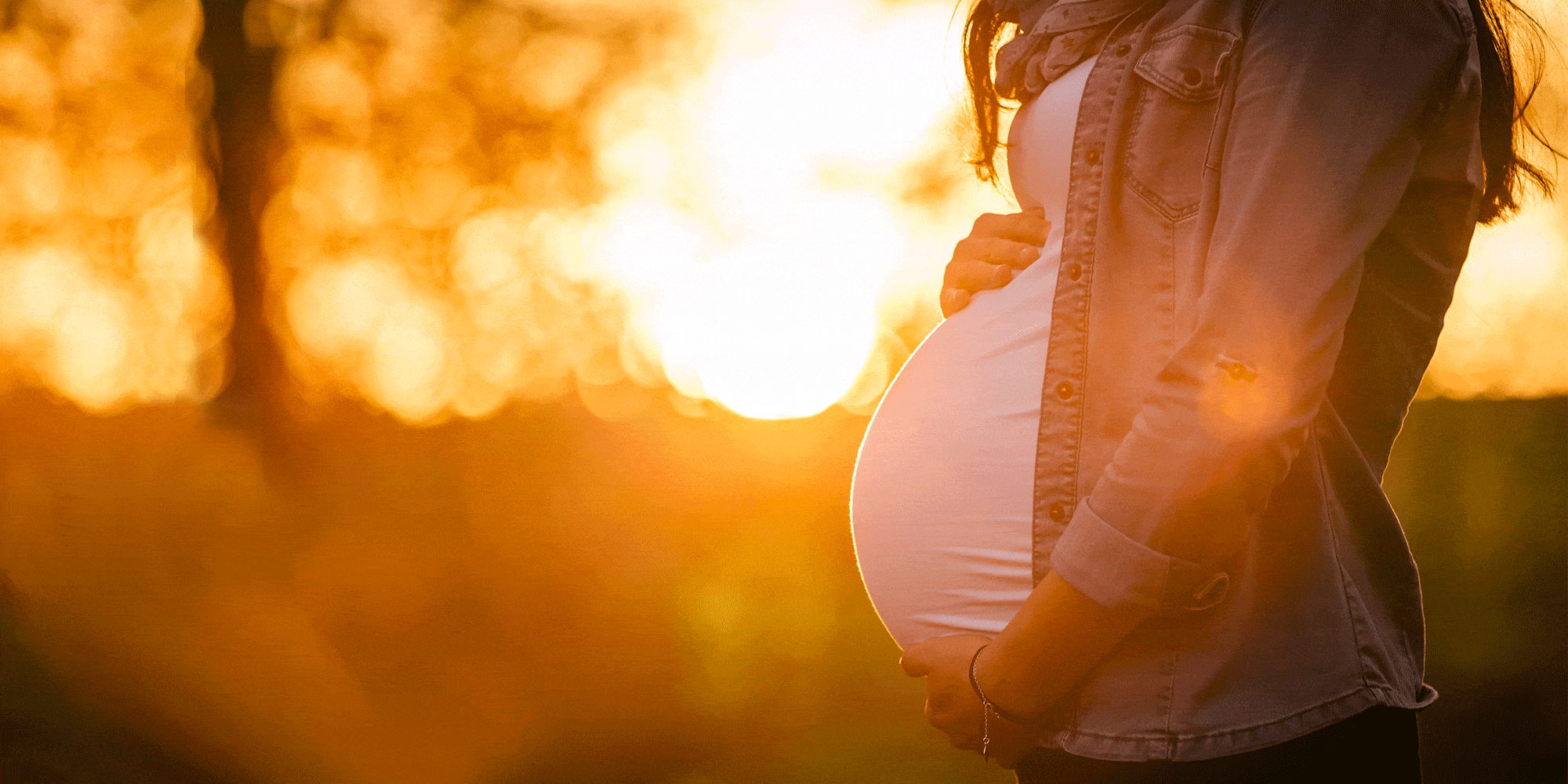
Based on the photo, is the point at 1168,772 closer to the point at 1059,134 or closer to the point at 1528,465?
the point at 1059,134

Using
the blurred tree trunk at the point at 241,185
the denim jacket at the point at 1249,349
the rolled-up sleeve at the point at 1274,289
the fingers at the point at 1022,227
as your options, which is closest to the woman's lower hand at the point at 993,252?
the fingers at the point at 1022,227

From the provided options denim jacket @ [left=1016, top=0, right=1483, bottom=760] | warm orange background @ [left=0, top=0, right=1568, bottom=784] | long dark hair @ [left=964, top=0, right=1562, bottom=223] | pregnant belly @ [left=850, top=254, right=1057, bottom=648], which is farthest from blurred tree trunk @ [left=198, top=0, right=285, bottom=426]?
long dark hair @ [left=964, top=0, right=1562, bottom=223]

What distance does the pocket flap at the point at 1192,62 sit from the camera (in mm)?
855

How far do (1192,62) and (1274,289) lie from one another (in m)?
0.26

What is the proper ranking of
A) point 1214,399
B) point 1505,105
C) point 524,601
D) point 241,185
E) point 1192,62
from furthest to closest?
point 241,185
point 524,601
point 1505,105
point 1192,62
point 1214,399

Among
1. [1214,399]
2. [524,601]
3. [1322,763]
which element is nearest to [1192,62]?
[1214,399]

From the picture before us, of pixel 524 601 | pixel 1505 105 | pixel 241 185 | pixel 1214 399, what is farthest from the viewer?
pixel 241 185

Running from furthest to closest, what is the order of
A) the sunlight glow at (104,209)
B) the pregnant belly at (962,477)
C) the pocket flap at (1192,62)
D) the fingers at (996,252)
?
1. the sunlight glow at (104,209)
2. the fingers at (996,252)
3. the pregnant belly at (962,477)
4. the pocket flap at (1192,62)

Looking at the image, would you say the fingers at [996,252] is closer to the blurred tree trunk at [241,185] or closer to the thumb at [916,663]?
the thumb at [916,663]

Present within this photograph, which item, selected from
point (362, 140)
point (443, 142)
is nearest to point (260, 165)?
point (362, 140)

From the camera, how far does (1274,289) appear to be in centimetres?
75

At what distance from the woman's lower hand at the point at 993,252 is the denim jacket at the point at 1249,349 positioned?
0.48ft

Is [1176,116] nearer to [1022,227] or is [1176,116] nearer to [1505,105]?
[1022,227]

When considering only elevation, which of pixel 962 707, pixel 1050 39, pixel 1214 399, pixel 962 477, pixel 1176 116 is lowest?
pixel 962 707
